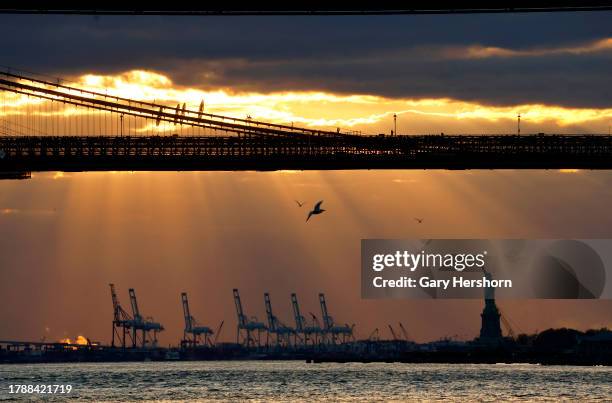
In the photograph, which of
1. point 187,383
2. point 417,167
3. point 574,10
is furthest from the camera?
point 187,383

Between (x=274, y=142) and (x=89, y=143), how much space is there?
370 inches

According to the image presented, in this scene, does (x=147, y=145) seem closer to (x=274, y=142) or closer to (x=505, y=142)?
(x=274, y=142)

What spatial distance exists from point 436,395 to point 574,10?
40.6 metres

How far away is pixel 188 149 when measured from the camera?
250 ft

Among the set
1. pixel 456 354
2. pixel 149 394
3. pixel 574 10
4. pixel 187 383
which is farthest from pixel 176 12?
pixel 456 354

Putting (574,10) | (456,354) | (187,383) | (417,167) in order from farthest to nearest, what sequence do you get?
Result: (456,354), (187,383), (417,167), (574,10)

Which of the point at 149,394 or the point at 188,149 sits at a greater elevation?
the point at 188,149

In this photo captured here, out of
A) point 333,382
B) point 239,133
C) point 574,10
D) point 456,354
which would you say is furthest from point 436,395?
point 456,354

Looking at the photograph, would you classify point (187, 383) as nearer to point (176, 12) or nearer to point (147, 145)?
point (147, 145)

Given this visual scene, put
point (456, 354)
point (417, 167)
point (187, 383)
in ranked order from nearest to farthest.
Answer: point (417, 167) < point (187, 383) < point (456, 354)

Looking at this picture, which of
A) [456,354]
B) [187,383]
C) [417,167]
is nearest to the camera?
[417,167]

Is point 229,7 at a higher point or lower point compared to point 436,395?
higher

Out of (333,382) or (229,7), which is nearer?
(229,7)

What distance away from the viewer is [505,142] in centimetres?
7712
